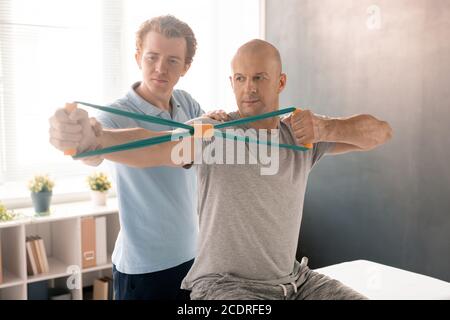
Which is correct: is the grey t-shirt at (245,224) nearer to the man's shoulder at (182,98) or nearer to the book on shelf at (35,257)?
the man's shoulder at (182,98)

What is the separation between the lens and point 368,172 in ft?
12.7

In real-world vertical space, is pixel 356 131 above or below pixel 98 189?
above

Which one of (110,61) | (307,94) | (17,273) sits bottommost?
(17,273)

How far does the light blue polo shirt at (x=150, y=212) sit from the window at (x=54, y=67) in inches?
81.6

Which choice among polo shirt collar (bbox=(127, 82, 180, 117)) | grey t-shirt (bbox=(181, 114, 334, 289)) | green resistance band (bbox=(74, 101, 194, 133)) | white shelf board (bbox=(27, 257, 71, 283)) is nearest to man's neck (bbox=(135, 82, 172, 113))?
polo shirt collar (bbox=(127, 82, 180, 117))

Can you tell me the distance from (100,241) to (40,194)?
546 mm

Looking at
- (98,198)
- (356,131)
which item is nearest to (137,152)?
(356,131)

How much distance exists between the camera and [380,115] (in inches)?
148

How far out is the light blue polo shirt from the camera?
209 cm

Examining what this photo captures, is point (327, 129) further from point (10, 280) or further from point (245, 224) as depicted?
point (10, 280)
